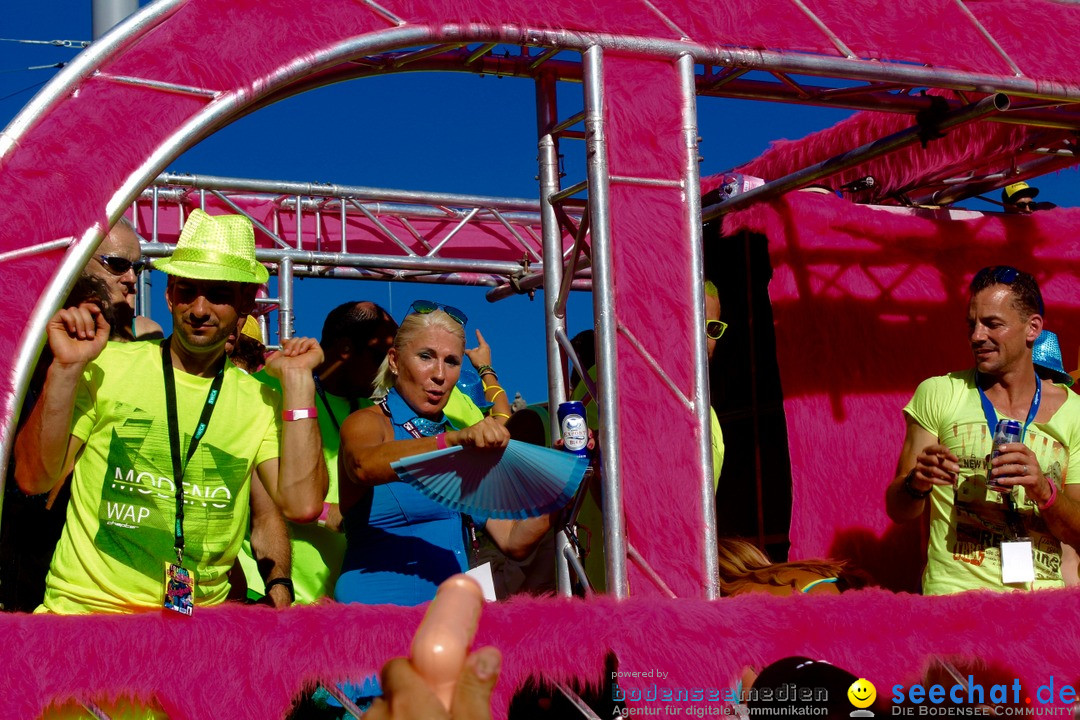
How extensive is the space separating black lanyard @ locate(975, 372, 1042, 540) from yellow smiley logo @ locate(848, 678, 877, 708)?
133 centimetres

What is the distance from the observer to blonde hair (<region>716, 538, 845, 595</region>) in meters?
4.28

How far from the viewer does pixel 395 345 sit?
153 inches

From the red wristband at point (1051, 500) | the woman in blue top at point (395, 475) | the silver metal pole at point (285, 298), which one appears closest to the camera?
the woman in blue top at point (395, 475)

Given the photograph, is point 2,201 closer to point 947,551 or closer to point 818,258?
point 947,551

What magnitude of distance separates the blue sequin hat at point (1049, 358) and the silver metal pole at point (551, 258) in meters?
1.83

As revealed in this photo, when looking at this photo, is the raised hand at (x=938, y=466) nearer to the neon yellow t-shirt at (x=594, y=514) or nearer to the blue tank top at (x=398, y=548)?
the neon yellow t-shirt at (x=594, y=514)

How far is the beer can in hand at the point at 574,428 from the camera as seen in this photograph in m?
3.88

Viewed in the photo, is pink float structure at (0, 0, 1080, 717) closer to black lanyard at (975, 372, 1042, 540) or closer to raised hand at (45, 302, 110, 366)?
raised hand at (45, 302, 110, 366)

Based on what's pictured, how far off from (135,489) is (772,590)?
7.04 ft

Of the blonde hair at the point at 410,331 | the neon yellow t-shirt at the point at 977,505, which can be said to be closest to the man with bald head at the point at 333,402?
the blonde hair at the point at 410,331

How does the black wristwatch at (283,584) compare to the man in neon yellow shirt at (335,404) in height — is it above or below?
below

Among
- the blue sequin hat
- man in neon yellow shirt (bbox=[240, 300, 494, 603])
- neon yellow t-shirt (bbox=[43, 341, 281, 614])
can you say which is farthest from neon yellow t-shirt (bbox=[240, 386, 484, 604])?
the blue sequin hat

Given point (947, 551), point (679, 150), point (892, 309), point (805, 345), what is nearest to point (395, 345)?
point (679, 150)

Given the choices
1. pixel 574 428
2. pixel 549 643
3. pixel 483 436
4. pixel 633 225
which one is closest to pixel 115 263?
pixel 483 436
